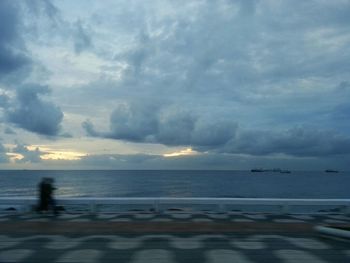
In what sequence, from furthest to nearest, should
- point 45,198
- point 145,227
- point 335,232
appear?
point 45,198, point 145,227, point 335,232

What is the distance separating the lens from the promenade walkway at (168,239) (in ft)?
24.0

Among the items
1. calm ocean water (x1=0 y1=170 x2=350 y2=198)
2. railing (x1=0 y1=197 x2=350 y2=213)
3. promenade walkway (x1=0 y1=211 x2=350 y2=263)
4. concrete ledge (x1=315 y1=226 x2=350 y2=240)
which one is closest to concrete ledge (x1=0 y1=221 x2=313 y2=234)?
promenade walkway (x1=0 y1=211 x2=350 y2=263)

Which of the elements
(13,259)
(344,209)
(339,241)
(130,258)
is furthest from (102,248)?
Result: (344,209)

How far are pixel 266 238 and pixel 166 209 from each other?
6.05 meters

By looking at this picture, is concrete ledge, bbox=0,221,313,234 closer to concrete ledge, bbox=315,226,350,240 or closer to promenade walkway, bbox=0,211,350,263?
promenade walkway, bbox=0,211,350,263

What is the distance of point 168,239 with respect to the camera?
8812 mm

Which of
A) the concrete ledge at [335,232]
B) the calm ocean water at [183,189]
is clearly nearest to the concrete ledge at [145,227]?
the concrete ledge at [335,232]

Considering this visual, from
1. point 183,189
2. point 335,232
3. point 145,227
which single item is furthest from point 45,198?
point 183,189

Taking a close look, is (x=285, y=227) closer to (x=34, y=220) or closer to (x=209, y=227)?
(x=209, y=227)

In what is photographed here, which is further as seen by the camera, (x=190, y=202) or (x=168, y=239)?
(x=190, y=202)

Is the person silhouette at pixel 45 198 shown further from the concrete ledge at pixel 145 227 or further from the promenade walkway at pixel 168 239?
the concrete ledge at pixel 145 227

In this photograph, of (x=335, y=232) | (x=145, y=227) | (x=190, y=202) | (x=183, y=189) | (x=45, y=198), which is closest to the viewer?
(x=335, y=232)

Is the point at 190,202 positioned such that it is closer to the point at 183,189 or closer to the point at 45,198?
the point at 45,198

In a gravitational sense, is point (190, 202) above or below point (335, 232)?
above
